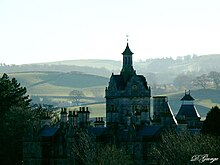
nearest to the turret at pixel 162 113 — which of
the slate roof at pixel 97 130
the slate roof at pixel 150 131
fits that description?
the slate roof at pixel 150 131

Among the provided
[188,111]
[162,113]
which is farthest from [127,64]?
[188,111]

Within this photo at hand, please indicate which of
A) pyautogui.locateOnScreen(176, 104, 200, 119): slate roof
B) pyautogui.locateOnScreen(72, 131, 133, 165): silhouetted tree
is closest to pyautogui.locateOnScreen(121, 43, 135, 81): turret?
pyautogui.locateOnScreen(72, 131, 133, 165): silhouetted tree

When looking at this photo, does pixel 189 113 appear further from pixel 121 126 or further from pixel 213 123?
pixel 213 123

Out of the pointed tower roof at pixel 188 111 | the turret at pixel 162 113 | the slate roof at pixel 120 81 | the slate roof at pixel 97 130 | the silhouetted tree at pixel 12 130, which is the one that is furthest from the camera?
the pointed tower roof at pixel 188 111

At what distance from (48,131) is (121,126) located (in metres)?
8.95

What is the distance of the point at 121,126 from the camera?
91.9m

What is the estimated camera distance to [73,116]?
307 feet

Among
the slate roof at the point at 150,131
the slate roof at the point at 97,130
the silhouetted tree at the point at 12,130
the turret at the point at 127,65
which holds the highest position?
the turret at the point at 127,65

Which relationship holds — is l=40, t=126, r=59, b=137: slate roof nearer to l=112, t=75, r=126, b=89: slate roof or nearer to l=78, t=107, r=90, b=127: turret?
l=78, t=107, r=90, b=127: turret

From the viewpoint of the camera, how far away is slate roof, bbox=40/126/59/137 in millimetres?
94325

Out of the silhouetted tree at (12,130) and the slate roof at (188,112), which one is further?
the slate roof at (188,112)

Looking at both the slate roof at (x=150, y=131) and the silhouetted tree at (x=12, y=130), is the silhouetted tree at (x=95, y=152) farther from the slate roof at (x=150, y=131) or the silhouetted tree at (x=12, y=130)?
the silhouetted tree at (x=12, y=130)

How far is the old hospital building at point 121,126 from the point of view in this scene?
86.6 metres

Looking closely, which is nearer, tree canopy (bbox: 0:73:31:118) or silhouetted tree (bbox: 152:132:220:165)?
silhouetted tree (bbox: 152:132:220:165)
